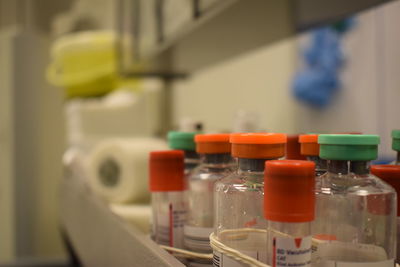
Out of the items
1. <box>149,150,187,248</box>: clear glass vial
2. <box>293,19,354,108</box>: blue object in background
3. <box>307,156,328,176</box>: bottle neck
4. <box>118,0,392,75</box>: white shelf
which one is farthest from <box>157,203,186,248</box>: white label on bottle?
<box>293,19,354,108</box>: blue object in background

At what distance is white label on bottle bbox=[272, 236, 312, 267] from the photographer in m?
0.34

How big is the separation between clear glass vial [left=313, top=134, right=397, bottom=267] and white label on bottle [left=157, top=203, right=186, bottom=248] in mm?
211

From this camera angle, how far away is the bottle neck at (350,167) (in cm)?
38

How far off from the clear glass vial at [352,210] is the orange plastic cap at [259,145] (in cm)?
4

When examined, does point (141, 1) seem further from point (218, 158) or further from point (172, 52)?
point (218, 158)

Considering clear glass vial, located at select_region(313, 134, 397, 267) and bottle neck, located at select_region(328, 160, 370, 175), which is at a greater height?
bottle neck, located at select_region(328, 160, 370, 175)

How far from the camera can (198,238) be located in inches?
20.2

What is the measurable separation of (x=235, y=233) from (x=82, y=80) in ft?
5.73

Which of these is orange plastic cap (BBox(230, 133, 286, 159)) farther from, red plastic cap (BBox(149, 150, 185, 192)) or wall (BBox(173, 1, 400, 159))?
wall (BBox(173, 1, 400, 159))

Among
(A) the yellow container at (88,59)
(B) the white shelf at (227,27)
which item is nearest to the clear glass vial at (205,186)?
(B) the white shelf at (227,27)

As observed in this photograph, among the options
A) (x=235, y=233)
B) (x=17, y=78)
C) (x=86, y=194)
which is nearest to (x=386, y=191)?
(x=235, y=233)

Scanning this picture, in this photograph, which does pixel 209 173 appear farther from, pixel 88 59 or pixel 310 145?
pixel 88 59

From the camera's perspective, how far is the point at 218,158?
54 centimetres

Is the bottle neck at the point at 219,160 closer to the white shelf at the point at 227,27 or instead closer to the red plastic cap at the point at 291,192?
the red plastic cap at the point at 291,192
